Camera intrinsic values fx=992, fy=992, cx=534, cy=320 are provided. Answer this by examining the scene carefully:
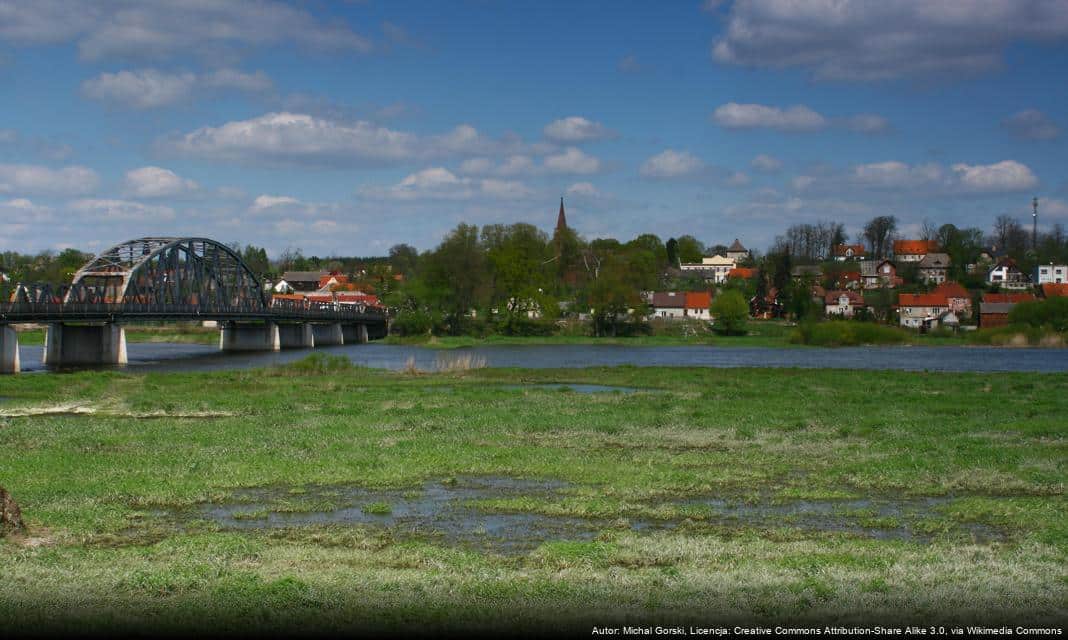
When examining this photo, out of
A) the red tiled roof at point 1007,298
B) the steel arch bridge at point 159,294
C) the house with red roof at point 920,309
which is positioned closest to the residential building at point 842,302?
the house with red roof at point 920,309

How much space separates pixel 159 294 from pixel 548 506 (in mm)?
107389

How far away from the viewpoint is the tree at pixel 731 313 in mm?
138250

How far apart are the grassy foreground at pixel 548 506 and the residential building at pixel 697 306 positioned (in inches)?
5014

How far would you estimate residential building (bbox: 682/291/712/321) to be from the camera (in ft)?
567

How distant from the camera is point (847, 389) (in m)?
50.0

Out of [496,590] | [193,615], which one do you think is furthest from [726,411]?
[193,615]

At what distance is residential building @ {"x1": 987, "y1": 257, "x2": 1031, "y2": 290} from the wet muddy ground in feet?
596

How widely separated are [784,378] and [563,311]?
10170 centimetres

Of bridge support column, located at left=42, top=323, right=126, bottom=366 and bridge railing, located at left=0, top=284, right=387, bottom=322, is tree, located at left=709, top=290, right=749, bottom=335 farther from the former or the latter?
bridge support column, located at left=42, top=323, right=126, bottom=366

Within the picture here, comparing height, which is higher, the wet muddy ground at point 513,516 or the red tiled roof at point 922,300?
the red tiled roof at point 922,300

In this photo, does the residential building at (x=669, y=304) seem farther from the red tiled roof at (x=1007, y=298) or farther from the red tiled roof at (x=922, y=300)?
the red tiled roof at (x=1007, y=298)

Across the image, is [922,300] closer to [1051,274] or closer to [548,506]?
[1051,274]

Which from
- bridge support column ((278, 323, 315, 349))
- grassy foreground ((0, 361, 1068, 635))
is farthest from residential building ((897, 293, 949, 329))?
grassy foreground ((0, 361, 1068, 635))

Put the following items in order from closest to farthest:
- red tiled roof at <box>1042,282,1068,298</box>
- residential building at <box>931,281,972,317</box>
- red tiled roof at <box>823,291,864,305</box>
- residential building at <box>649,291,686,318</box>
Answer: residential building at <box>931,281,972,317</box>, red tiled roof at <box>1042,282,1068,298</box>, red tiled roof at <box>823,291,864,305</box>, residential building at <box>649,291,686,318</box>
